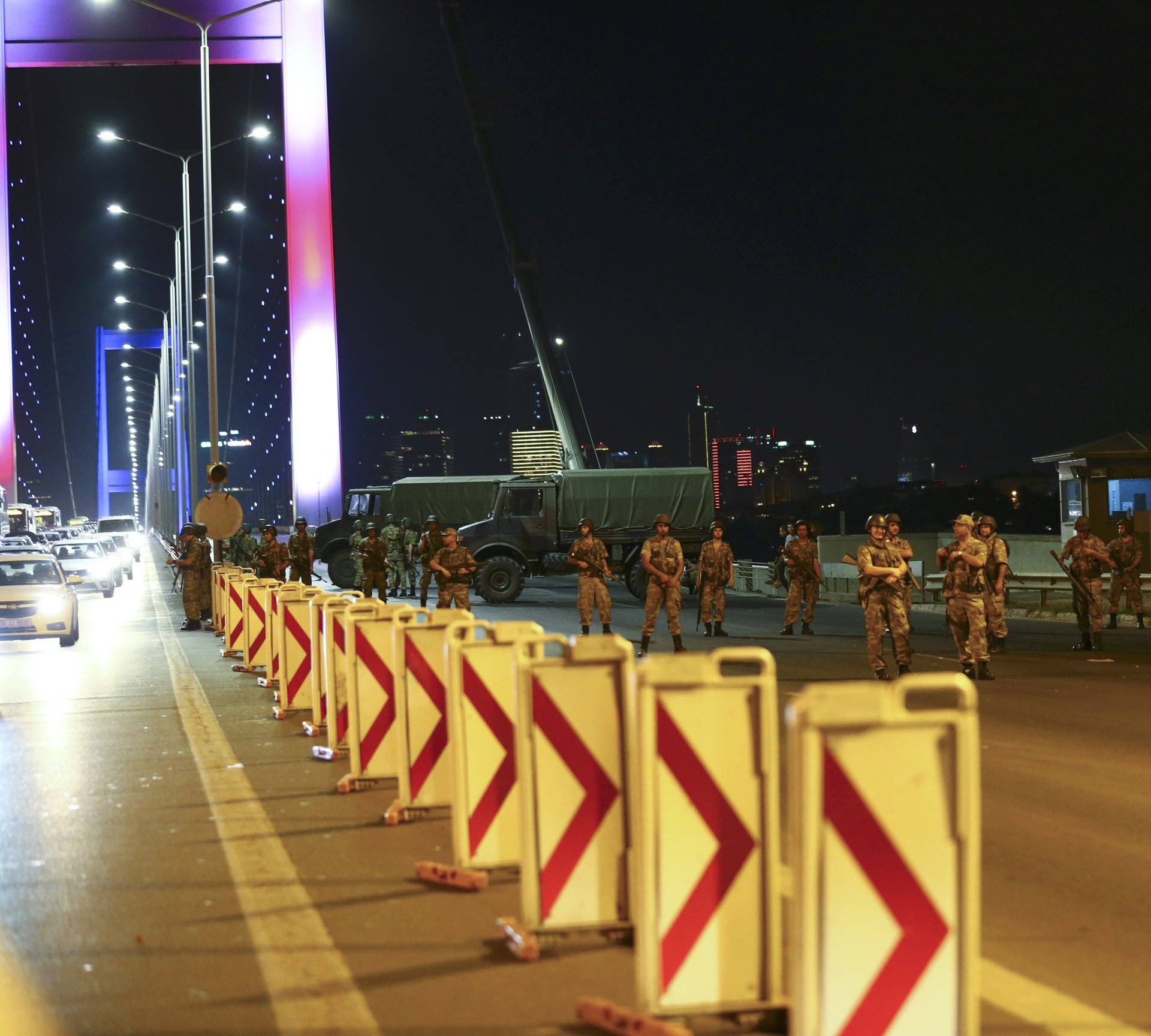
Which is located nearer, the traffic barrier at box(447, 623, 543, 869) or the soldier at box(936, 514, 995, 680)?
the traffic barrier at box(447, 623, 543, 869)

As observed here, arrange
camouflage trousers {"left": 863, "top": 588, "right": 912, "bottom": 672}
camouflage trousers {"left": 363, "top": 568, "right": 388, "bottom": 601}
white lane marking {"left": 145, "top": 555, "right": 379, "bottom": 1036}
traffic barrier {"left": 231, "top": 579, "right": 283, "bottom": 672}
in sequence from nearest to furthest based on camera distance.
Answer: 1. white lane marking {"left": 145, "top": 555, "right": 379, "bottom": 1036}
2. camouflage trousers {"left": 863, "top": 588, "right": 912, "bottom": 672}
3. traffic barrier {"left": 231, "top": 579, "right": 283, "bottom": 672}
4. camouflage trousers {"left": 363, "top": 568, "right": 388, "bottom": 601}

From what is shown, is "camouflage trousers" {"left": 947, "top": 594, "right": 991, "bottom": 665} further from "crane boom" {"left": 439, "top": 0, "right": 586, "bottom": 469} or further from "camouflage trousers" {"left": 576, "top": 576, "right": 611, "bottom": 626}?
"crane boom" {"left": 439, "top": 0, "right": 586, "bottom": 469}

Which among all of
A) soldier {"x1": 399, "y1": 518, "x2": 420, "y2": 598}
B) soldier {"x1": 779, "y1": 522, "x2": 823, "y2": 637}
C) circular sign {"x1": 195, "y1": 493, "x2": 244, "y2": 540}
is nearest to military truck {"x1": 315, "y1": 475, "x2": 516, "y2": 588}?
soldier {"x1": 399, "y1": 518, "x2": 420, "y2": 598}

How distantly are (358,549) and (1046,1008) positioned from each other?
23.4 metres

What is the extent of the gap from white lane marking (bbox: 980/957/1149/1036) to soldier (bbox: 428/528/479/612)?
15.2m

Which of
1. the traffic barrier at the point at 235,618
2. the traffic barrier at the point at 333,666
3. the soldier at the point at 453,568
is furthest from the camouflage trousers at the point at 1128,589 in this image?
the traffic barrier at the point at 333,666

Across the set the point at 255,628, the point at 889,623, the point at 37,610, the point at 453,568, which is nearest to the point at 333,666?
the point at 889,623

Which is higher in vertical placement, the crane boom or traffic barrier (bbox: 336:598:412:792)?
the crane boom

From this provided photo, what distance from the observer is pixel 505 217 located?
52250 mm

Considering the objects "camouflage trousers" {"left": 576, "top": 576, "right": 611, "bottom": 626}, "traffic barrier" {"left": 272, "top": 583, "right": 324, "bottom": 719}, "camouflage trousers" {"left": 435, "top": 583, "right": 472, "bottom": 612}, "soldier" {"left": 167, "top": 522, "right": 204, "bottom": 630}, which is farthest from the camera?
"soldier" {"left": 167, "top": 522, "right": 204, "bottom": 630}

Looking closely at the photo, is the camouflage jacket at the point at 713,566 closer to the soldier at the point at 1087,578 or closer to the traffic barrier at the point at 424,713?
the soldier at the point at 1087,578

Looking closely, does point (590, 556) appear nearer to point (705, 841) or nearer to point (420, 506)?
point (705, 841)

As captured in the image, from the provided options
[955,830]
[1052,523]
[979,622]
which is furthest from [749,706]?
[1052,523]

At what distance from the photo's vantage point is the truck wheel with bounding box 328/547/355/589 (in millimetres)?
37156
